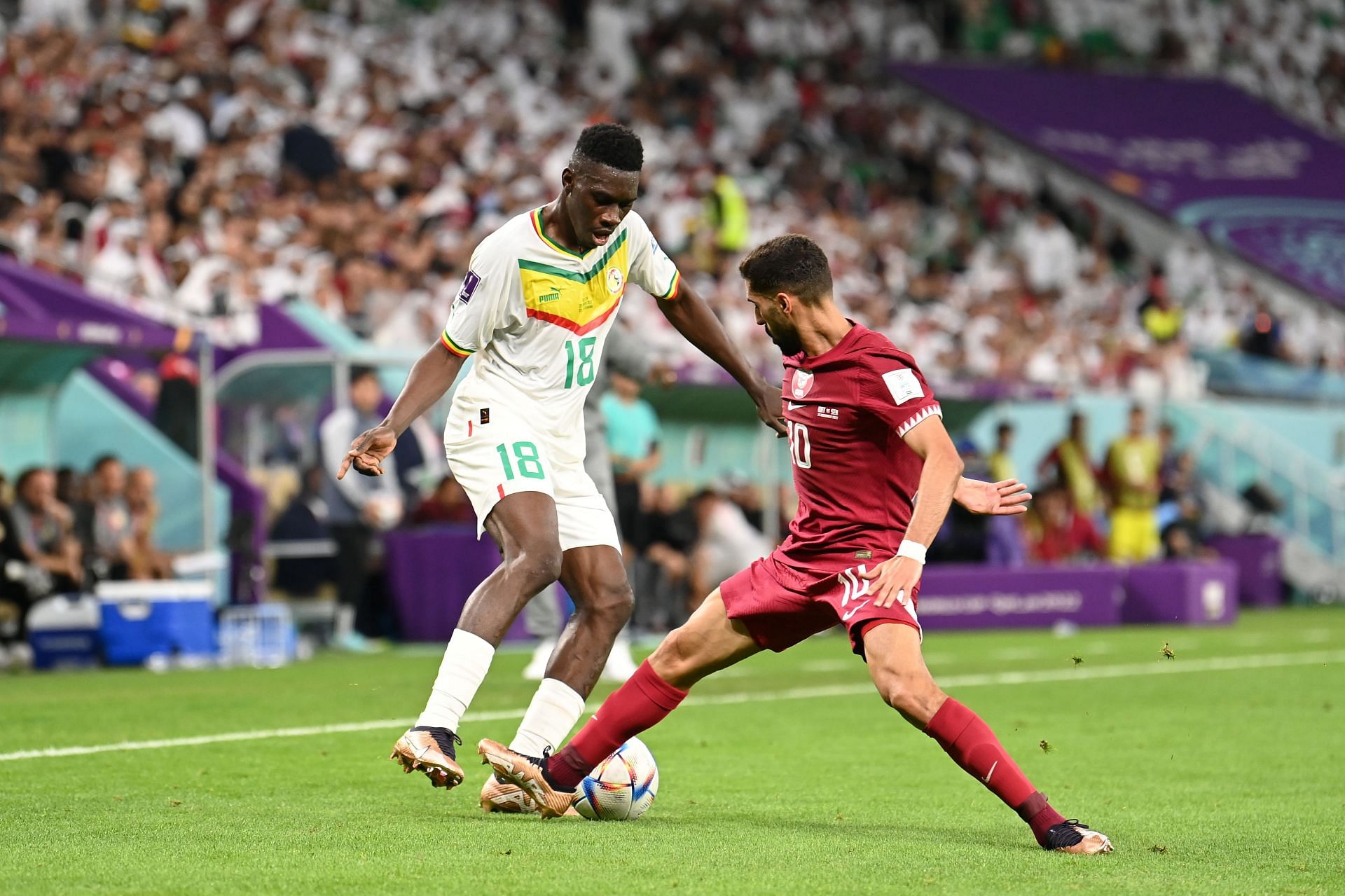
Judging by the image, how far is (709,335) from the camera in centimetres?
725

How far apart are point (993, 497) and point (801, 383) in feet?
2.33

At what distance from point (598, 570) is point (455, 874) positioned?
1.95 m

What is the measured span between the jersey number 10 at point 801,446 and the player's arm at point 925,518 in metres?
0.54

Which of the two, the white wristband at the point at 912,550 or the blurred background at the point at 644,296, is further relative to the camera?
the blurred background at the point at 644,296

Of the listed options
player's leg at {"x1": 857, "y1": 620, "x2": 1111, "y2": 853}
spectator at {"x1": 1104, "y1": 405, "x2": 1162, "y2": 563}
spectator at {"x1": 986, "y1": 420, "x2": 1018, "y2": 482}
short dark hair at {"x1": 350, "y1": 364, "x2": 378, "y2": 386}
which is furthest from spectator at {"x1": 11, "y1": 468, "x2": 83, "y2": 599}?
spectator at {"x1": 1104, "y1": 405, "x2": 1162, "y2": 563}

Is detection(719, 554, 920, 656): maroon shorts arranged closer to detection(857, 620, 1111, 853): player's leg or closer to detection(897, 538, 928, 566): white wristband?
detection(857, 620, 1111, 853): player's leg

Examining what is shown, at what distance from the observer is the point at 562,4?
2881cm

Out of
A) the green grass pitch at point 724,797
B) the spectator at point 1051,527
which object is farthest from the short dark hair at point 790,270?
the spectator at point 1051,527

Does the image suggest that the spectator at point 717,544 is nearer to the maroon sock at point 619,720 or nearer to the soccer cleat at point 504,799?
the soccer cleat at point 504,799

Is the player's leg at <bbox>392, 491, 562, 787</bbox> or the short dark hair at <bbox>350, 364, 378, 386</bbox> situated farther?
the short dark hair at <bbox>350, 364, 378, 386</bbox>

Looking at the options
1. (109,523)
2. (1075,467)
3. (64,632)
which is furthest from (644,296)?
Result: (64,632)

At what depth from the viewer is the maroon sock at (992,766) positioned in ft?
18.6

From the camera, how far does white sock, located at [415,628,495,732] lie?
21.0 ft

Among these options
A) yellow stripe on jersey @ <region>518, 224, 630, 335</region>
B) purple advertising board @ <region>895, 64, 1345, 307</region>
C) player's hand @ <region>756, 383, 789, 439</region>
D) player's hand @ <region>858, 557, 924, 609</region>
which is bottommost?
player's hand @ <region>858, 557, 924, 609</region>
